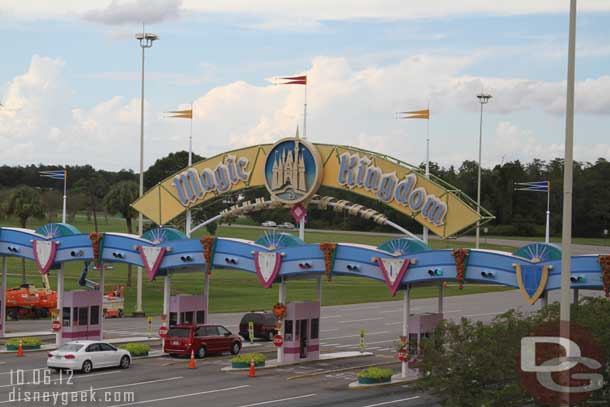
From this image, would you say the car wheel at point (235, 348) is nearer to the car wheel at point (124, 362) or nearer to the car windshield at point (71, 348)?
the car wheel at point (124, 362)

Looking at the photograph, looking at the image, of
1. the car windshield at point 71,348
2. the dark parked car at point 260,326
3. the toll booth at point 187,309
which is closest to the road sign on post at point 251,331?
the dark parked car at point 260,326

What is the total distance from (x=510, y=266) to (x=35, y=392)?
57.5 feet

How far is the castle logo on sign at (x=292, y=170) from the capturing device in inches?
1515

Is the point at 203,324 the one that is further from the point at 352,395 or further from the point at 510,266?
the point at 510,266

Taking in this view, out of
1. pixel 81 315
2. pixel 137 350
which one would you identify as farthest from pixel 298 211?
pixel 81 315

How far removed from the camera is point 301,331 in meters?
42.0

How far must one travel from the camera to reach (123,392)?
32.6 metres

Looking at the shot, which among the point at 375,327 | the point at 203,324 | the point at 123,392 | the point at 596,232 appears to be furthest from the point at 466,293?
the point at 123,392

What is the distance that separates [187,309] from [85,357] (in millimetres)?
9085

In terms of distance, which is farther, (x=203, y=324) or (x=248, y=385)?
(x=203, y=324)

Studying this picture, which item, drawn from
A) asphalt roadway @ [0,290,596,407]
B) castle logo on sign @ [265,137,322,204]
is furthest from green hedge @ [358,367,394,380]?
castle logo on sign @ [265,137,322,204]

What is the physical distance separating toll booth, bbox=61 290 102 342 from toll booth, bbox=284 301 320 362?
11079mm

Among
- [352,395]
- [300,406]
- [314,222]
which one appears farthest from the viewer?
[314,222]

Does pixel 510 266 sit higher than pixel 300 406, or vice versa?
pixel 510 266
